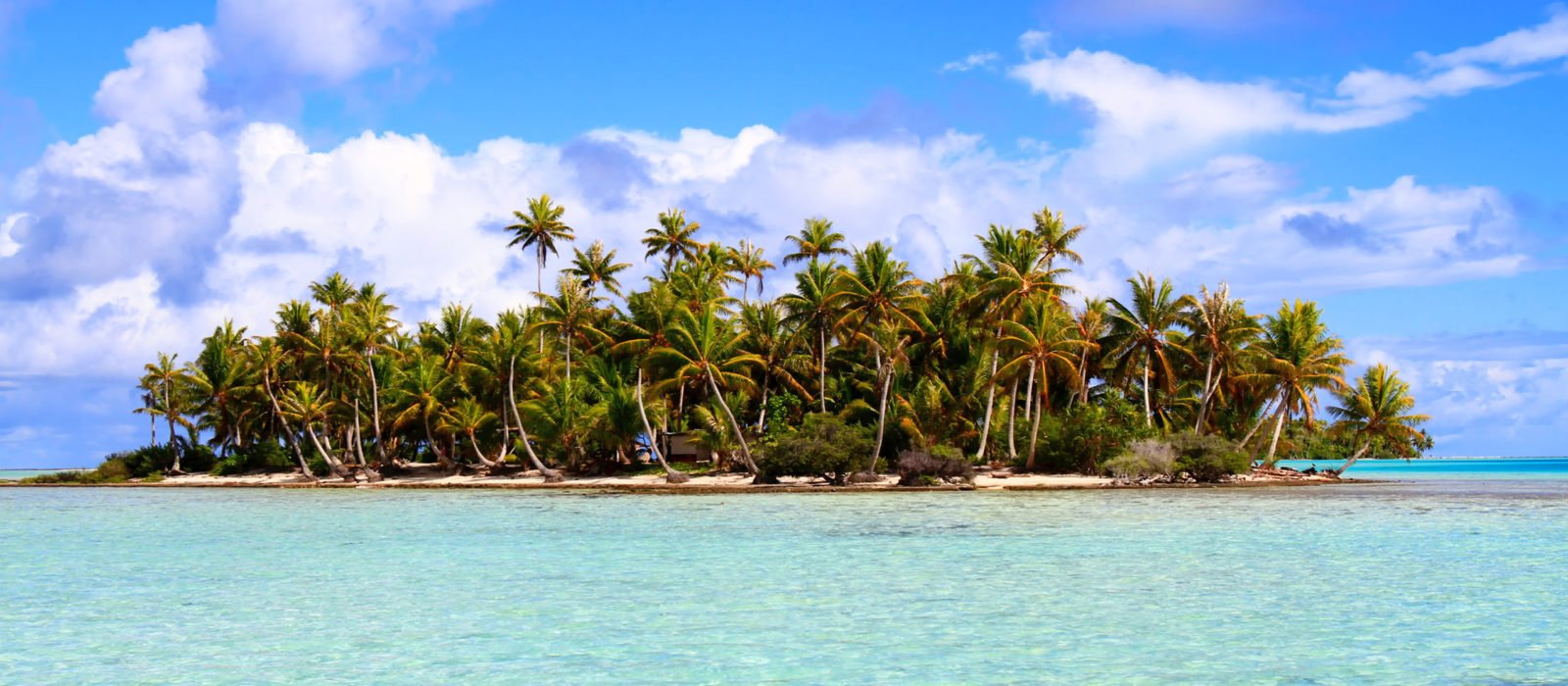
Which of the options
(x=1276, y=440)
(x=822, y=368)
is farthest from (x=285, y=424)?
(x=1276, y=440)

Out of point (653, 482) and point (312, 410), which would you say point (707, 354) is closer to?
point (653, 482)

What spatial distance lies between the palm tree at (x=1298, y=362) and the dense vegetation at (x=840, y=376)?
10 cm

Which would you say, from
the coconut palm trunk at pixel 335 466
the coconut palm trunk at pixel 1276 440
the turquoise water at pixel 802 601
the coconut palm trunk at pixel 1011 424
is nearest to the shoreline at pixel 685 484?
the coconut palm trunk at pixel 335 466

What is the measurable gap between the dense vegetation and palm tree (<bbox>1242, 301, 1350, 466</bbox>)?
105 mm

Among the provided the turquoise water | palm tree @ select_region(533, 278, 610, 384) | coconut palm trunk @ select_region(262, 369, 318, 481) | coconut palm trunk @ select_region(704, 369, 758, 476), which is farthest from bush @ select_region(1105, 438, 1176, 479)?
coconut palm trunk @ select_region(262, 369, 318, 481)

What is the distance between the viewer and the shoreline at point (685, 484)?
145 feet

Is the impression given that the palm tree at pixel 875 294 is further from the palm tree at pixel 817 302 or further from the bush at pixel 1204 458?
the bush at pixel 1204 458

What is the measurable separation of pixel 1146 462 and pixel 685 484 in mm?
19092

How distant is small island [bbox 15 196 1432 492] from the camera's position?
47.2 m

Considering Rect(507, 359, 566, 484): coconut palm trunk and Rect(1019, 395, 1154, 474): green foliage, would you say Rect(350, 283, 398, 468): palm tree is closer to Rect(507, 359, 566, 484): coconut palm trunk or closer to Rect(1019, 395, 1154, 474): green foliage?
Rect(507, 359, 566, 484): coconut palm trunk

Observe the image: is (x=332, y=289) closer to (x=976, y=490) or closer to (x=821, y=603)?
(x=976, y=490)

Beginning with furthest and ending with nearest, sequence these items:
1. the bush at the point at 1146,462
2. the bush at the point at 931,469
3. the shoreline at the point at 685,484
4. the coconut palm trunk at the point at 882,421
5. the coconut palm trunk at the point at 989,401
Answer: the coconut palm trunk at the point at 989,401 < the bush at the point at 1146,462 < the bush at the point at 931,469 < the shoreline at the point at 685,484 < the coconut palm trunk at the point at 882,421

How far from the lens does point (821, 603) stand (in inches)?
571

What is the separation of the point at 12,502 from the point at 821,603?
150 feet
